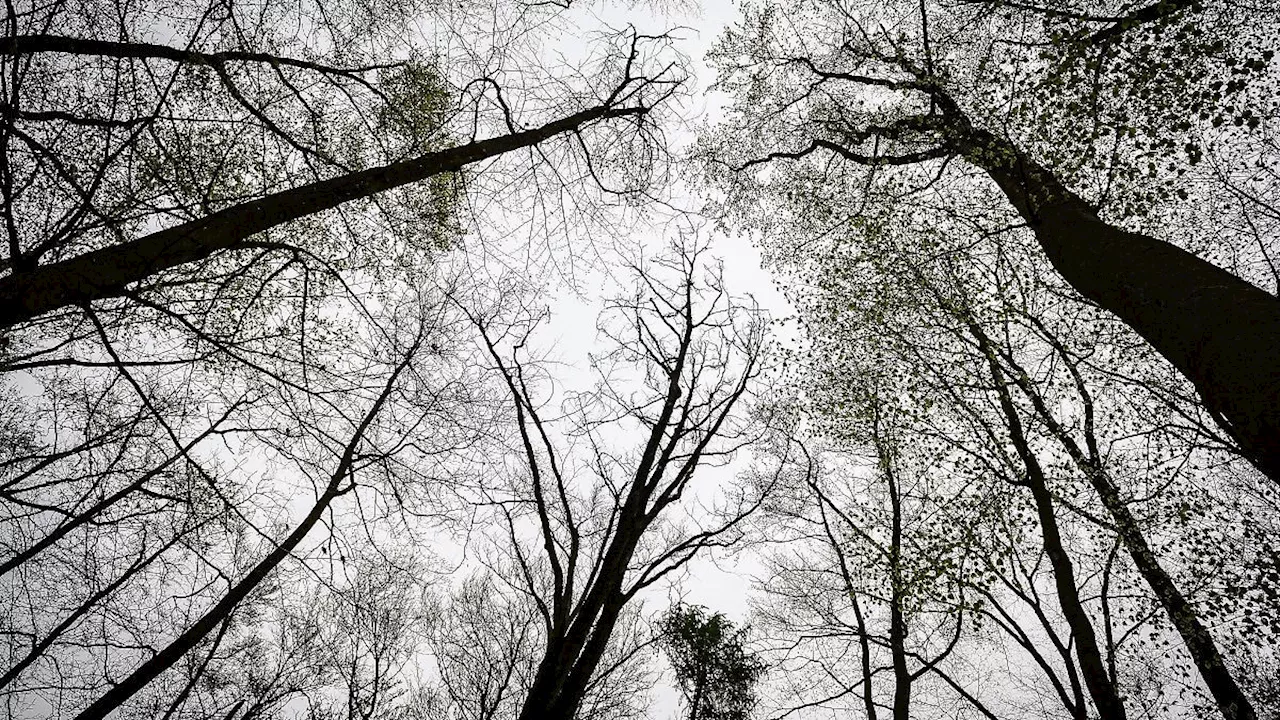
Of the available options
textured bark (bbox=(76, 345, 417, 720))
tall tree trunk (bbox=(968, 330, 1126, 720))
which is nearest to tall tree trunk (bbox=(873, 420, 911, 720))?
tall tree trunk (bbox=(968, 330, 1126, 720))

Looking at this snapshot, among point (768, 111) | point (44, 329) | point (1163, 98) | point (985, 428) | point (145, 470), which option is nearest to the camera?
point (1163, 98)

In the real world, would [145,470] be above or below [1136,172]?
below

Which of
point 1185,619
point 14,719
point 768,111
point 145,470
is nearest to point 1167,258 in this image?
point 1185,619

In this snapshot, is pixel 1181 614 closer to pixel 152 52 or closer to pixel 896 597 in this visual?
pixel 896 597

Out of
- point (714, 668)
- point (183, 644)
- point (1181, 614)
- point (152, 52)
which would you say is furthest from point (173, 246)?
point (714, 668)

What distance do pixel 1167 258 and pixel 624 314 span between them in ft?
17.4

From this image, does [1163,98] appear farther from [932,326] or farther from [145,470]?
[145,470]

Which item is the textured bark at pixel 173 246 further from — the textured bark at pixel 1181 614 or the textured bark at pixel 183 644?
the textured bark at pixel 1181 614

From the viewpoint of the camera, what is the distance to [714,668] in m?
14.8

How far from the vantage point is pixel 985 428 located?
26.8 feet

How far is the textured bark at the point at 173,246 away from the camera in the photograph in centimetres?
290

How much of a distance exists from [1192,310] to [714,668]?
14820mm

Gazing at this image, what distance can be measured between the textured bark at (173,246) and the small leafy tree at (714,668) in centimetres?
1411

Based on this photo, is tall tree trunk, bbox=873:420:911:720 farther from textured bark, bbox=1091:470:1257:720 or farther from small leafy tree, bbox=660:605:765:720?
small leafy tree, bbox=660:605:765:720
